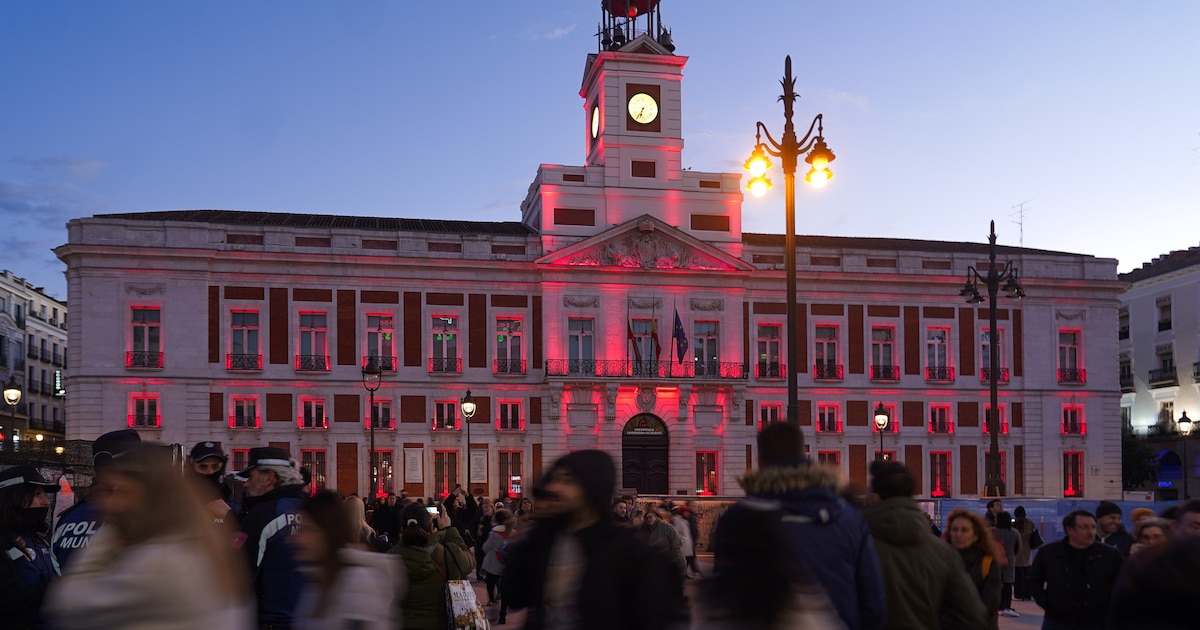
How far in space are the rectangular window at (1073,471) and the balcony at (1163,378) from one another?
10.6 m

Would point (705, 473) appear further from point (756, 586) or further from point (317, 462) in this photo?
point (756, 586)

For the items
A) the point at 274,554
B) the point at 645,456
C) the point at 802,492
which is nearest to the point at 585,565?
the point at 802,492

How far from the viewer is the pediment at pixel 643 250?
46594 millimetres

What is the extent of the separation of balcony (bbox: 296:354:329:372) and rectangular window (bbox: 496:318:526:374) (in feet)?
20.2

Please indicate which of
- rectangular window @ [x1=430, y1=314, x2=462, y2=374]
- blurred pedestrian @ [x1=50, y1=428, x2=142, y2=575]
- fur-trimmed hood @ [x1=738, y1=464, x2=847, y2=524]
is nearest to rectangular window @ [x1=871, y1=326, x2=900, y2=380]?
rectangular window @ [x1=430, y1=314, x2=462, y2=374]

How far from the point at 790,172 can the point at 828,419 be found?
33.5m

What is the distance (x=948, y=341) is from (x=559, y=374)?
1578 cm

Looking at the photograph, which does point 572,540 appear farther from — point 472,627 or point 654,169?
point 654,169

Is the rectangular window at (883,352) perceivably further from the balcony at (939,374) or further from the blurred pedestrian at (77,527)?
the blurred pedestrian at (77,527)

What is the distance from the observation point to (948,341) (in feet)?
166

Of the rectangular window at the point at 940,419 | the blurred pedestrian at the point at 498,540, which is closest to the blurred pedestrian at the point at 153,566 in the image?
the blurred pedestrian at the point at 498,540

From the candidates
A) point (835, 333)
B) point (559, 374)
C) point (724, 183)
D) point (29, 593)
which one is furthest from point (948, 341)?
Result: point (29, 593)

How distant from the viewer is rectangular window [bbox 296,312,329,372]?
45.6m

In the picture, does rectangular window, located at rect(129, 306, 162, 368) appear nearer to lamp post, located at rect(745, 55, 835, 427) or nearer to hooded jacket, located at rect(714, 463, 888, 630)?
lamp post, located at rect(745, 55, 835, 427)
